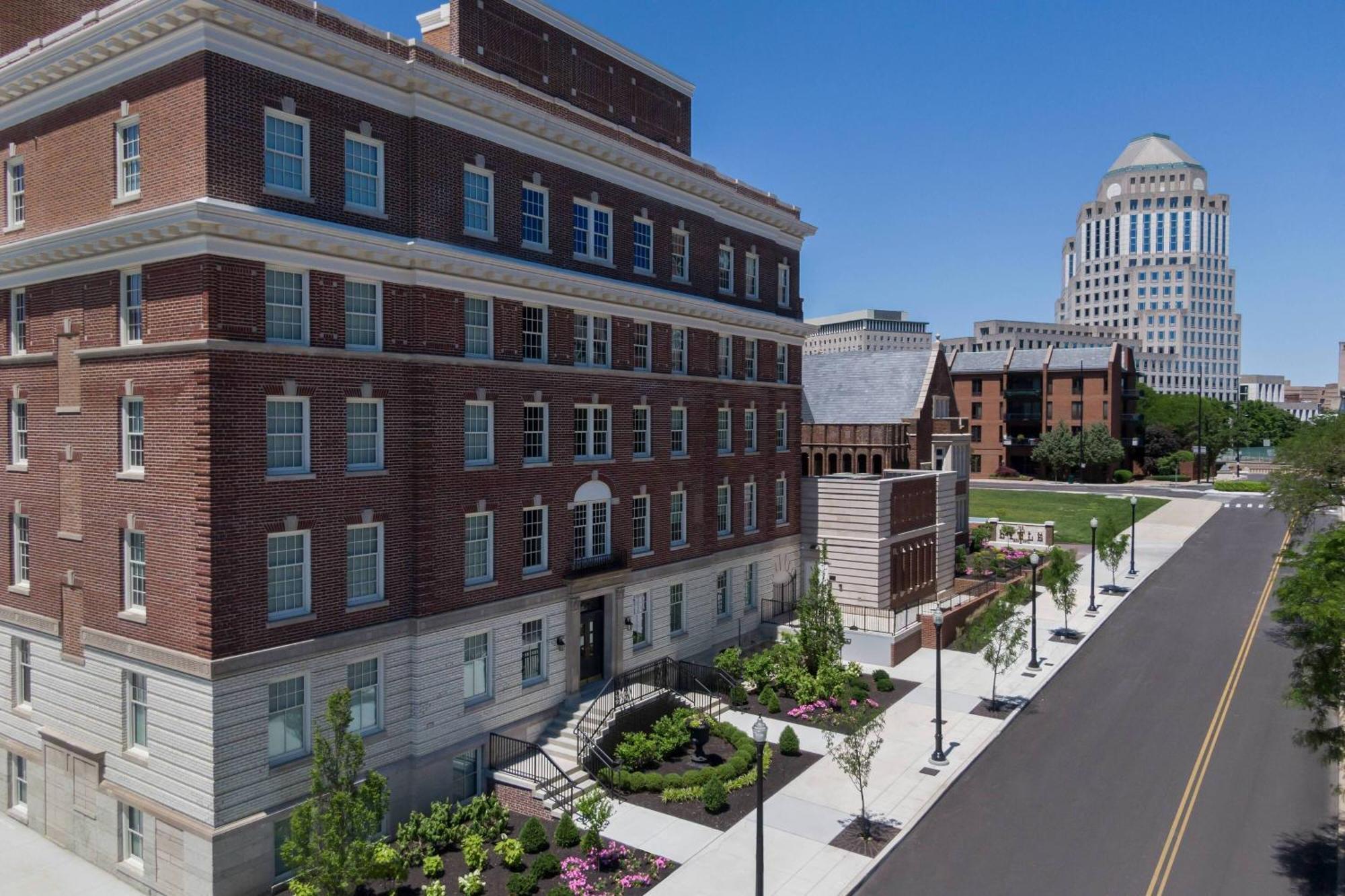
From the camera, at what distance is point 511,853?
1908cm

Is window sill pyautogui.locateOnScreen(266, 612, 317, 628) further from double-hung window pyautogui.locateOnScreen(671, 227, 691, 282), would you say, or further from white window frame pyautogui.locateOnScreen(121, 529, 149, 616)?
double-hung window pyautogui.locateOnScreen(671, 227, 691, 282)

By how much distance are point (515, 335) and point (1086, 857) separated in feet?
61.2

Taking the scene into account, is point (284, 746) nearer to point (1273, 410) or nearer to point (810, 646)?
point (810, 646)

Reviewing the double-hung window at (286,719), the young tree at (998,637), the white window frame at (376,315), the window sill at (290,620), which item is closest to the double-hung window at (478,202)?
the white window frame at (376,315)

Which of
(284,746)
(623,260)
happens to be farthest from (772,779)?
(623,260)

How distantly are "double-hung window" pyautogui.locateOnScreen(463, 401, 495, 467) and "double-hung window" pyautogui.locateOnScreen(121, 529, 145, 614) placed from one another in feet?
24.6

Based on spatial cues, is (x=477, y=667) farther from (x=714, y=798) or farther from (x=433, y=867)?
(x=714, y=798)

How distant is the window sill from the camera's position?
60.6ft

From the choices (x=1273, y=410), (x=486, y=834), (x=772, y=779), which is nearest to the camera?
(x=486, y=834)

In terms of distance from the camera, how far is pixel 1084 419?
99.5m

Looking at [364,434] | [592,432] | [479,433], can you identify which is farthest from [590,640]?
[364,434]

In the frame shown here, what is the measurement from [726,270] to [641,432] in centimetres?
862

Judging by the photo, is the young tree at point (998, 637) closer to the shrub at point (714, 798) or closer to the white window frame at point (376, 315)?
the shrub at point (714, 798)

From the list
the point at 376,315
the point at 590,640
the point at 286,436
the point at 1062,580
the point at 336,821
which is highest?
the point at 376,315
